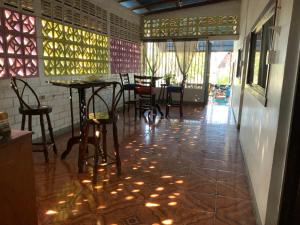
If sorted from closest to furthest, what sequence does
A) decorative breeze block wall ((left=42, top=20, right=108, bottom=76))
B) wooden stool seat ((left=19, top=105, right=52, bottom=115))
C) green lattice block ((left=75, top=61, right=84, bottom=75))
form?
1. wooden stool seat ((left=19, top=105, right=52, bottom=115))
2. decorative breeze block wall ((left=42, top=20, right=108, bottom=76))
3. green lattice block ((left=75, top=61, right=84, bottom=75))

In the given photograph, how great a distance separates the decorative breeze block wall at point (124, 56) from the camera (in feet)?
20.4

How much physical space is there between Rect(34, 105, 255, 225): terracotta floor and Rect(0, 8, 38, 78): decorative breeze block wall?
1248 mm

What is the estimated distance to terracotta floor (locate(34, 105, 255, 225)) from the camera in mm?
1999

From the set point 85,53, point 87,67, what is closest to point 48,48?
point 85,53

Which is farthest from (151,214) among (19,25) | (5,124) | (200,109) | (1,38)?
(200,109)

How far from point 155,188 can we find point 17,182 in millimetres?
1461

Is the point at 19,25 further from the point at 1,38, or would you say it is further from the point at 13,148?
the point at 13,148

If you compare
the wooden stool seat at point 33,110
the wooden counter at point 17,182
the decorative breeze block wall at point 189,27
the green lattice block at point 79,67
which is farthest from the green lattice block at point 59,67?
the decorative breeze block wall at point 189,27

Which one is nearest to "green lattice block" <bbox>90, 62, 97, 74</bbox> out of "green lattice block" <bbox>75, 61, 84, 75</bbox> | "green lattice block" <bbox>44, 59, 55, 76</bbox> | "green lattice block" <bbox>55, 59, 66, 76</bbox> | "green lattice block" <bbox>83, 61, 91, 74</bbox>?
"green lattice block" <bbox>83, 61, 91, 74</bbox>

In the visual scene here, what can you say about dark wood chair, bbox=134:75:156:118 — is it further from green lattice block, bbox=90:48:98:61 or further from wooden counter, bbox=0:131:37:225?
wooden counter, bbox=0:131:37:225

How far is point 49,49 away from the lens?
3.96 metres

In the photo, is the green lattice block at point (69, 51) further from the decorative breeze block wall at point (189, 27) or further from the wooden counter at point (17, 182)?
the decorative breeze block wall at point (189, 27)

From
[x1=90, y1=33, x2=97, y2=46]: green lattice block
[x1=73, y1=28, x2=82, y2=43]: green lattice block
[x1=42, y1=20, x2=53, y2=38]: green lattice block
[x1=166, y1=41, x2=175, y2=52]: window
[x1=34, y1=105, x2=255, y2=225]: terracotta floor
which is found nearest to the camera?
[x1=34, y1=105, x2=255, y2=225]: terracotta floor

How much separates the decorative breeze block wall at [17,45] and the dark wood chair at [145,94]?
87.8 inches
